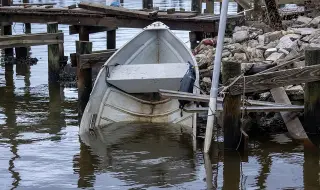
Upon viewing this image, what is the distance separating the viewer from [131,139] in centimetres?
1255

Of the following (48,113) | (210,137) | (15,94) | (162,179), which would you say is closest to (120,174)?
(162,179)

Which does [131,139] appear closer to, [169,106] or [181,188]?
[169,106]

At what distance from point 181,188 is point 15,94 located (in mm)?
9253

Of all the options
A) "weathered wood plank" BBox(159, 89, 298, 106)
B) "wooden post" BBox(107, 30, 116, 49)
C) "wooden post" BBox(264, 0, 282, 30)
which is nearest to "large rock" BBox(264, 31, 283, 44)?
"wooden post" BBox(264, 0, 282, 30)

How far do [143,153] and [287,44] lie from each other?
428cm

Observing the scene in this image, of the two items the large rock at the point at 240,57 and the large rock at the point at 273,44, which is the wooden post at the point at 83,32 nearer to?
the large rock at the point at 240,57

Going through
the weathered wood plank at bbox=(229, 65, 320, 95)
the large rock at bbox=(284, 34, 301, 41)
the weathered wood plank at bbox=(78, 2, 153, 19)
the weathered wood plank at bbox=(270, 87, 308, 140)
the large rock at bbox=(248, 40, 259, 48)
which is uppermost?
the weathered wood plank at bbox=(78, 2, 153, 19)

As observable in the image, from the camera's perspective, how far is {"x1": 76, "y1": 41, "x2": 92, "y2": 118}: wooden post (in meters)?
13.0

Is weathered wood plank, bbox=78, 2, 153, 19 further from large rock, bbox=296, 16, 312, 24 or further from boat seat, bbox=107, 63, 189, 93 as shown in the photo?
boat seat, bbox=107, 63, 189, 93

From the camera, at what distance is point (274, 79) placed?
414 inches

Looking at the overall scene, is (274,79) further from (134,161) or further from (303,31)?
(303,31)

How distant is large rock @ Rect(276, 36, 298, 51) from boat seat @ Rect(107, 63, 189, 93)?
82.6 inches

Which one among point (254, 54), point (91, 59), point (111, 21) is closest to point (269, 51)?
point (254, 54)

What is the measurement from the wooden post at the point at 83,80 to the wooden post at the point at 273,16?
5.30m
